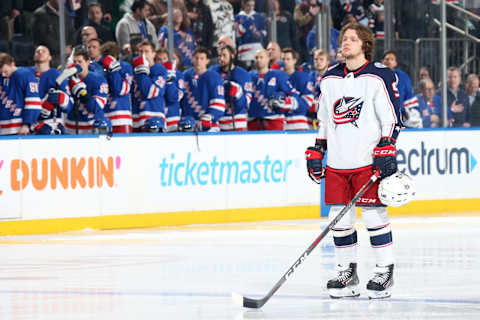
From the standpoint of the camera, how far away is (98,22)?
1269cm

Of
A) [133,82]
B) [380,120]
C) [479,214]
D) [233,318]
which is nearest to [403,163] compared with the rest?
[479,214]

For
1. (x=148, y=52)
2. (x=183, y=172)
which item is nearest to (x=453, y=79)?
(x=183, y=172)

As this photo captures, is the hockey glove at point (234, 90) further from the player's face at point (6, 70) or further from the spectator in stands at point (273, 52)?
the player's face at point (6, 70)

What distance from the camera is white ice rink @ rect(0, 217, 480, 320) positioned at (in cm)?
621

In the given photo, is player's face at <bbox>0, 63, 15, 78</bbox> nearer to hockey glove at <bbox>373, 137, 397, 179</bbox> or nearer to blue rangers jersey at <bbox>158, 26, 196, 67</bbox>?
blue rangers jersey at <bbox>158, 26, 196, 67</bbox>

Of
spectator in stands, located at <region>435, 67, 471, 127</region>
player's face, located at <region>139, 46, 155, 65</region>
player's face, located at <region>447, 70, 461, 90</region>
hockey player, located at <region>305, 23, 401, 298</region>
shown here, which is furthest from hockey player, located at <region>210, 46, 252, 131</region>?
hockey player, located at <region>305, 23, 401, 298</region>

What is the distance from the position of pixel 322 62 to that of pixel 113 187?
3.26m

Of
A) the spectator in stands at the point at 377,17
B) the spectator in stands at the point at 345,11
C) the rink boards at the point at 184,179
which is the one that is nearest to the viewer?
the rink boards at the point at 184,179

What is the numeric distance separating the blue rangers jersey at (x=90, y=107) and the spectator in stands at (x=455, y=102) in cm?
475

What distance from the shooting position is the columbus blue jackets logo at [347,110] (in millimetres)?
Answer: 6797

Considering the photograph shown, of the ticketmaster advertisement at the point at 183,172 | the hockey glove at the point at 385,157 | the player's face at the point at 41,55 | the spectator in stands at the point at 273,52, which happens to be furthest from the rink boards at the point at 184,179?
the hockey glove at the point at 385,157

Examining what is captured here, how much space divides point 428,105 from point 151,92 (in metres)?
3.97

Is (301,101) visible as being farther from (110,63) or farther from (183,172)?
(110,63)

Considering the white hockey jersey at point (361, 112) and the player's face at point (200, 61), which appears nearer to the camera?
the white hockey jersey at point (361, 112)
